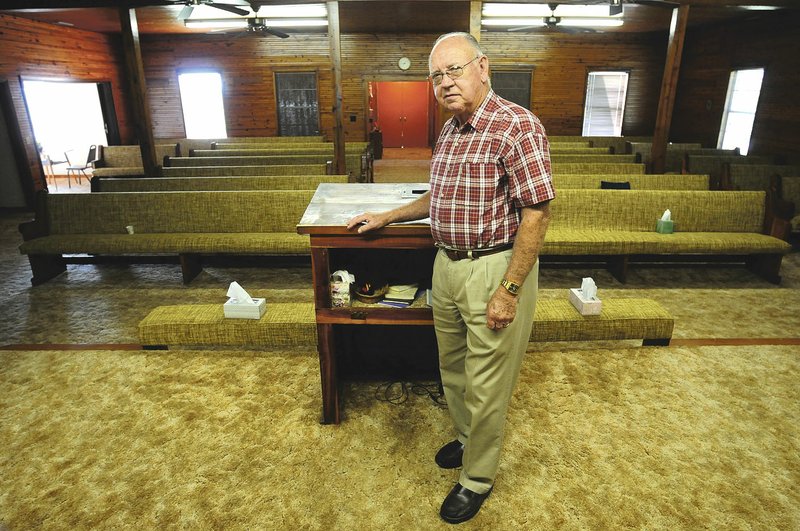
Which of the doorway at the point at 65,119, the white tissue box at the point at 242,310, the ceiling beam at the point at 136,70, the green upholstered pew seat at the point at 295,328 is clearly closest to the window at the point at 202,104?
the doorway at the point at 65,119

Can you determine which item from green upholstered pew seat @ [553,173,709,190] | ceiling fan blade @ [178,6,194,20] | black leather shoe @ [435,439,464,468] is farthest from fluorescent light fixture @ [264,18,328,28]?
black leather shoe @ [435,439,464,468]

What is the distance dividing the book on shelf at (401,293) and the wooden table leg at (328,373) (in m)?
0.32

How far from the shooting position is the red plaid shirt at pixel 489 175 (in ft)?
5.07

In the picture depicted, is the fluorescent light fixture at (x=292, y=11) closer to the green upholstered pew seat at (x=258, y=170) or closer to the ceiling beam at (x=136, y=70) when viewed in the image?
the ceiling beam at (x=136, y=70)

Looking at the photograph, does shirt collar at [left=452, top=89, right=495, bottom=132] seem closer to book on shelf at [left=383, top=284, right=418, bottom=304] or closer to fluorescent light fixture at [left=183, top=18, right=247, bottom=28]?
book on shelf at [left=383, top=284, right=418, bottom=304]

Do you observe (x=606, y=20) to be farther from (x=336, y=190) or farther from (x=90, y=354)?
(x=90, y=354)

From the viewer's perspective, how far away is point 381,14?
9.03 meters

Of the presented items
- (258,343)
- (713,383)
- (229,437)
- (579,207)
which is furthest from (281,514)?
(579,207)

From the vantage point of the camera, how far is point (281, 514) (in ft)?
6.29

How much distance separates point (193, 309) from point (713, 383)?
3318 millimetres

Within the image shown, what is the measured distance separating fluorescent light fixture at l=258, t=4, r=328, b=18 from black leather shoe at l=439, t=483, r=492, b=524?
875 centimetres

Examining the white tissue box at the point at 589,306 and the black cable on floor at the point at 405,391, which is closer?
the black cable on floor at the point at 405,391

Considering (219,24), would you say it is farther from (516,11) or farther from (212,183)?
(212,183)

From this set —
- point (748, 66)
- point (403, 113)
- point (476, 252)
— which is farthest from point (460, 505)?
point (403, 113)
